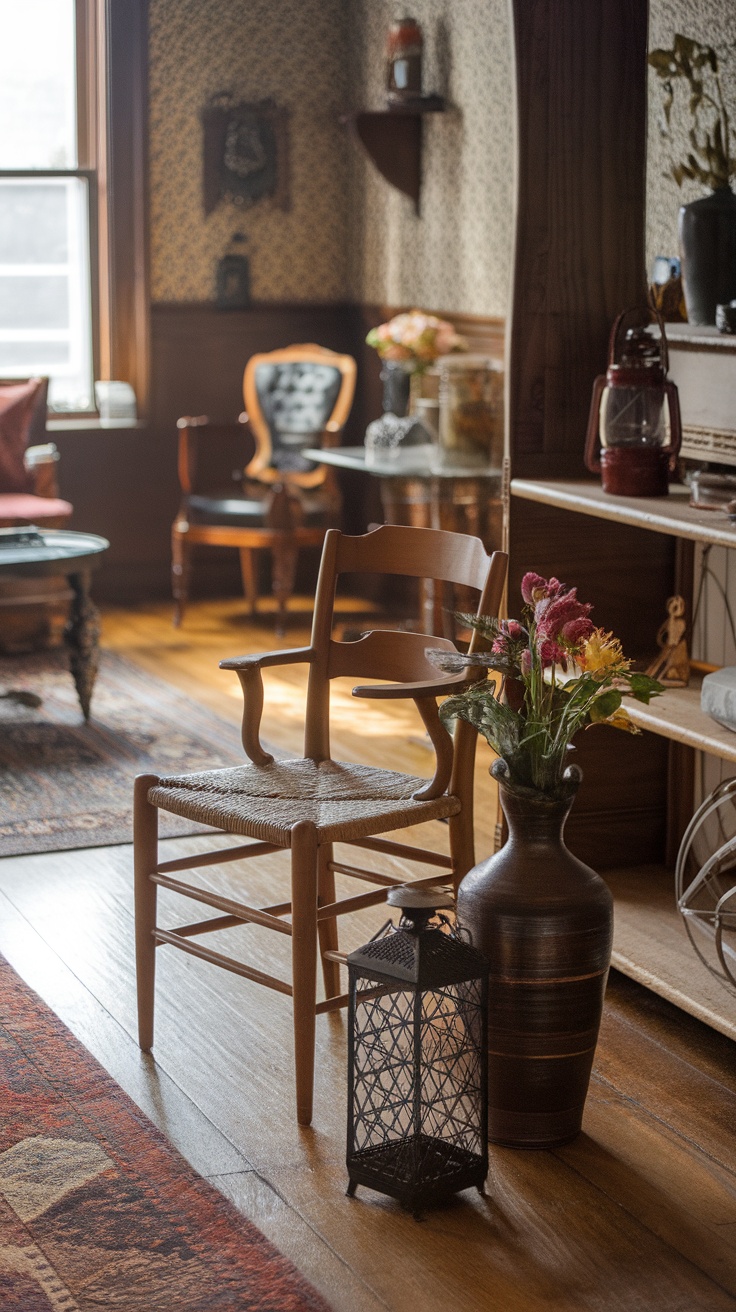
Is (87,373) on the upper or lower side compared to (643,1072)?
upper

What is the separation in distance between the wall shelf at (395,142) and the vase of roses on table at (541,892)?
188 inches

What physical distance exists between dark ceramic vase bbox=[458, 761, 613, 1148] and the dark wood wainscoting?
5.18 meters

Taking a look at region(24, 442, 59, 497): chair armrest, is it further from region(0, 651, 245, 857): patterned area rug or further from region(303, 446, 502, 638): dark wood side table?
region(303, 446, 502, 638): dark wood side table

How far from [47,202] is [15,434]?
1670 mm

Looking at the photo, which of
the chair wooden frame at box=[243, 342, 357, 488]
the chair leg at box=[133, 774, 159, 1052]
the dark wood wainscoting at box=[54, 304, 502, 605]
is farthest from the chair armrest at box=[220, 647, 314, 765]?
the dark wood wainscoting at box=[54, 304, 502, 605]

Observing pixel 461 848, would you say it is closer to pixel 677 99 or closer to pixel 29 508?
pixel 677 99

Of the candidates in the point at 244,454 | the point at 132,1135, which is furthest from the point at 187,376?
the point at 132,1135

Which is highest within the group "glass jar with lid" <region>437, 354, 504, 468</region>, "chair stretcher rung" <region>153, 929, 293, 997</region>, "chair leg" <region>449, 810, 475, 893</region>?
"glass jar with lid" <region>437, 354, 504, 468</region>

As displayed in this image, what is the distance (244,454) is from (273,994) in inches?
191

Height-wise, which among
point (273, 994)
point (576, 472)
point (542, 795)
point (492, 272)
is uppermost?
point (492, 272)

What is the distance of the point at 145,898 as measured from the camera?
2973 millimetres

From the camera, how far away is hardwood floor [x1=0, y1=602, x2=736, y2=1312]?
2256mm

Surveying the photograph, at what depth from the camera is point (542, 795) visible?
8.48 feet

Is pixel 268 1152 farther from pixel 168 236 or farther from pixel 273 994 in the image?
pixel 168 236
